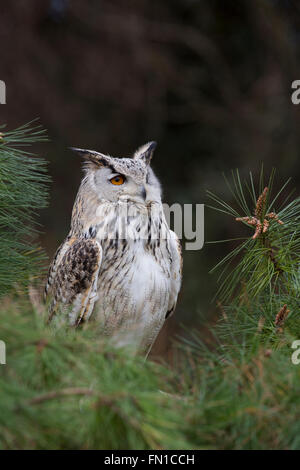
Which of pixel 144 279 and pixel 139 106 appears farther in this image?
pixel 139 106

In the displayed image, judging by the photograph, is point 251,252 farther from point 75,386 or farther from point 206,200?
point 206,200

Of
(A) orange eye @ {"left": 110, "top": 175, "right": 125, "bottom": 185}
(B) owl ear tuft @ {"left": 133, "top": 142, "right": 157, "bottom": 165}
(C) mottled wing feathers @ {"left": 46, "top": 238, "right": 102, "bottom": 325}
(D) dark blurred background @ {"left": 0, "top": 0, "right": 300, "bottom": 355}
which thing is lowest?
(C) mottled wing feathers @ {"left": 46, "top": 238, "right": 102, "bottom": 325}

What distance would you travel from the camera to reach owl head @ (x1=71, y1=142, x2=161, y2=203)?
201 centimetres

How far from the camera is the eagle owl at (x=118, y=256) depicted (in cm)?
193

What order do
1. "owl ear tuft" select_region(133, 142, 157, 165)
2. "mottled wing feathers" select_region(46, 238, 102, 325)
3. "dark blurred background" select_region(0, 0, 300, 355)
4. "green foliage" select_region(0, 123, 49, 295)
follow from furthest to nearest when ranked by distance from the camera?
"dark blurred background" select_region(0, 0, 300, 355) → "owl ear tuft" select_region(133, 142, 157, 165) → "mottled wing feathers" select_region(46, 238, 102, 325) → "green foliage" select_region(0, 123, 49, 295)

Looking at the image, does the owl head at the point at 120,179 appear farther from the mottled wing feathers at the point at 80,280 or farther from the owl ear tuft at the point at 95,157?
the mottled wing feathers at the point at 80,280

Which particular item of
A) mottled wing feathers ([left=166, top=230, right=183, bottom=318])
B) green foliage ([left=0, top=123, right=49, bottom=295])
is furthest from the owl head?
green foliage ([left=0, top=123, right=49, bottom=295])

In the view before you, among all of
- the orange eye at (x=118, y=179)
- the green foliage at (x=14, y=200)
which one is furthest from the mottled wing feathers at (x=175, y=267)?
the green foliage at (x=14, y=200)

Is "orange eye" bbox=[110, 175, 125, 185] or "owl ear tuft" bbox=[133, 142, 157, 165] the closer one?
"orange eye" bbox=[110, 175, 125, 185]

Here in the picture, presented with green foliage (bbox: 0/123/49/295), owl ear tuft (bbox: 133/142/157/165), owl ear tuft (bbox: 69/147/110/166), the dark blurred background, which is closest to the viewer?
green foliage (bbox: 0/123/49/295)

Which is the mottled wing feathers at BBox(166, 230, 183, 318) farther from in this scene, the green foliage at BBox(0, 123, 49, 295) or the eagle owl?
the green foliage at BBox(0, 123, 49, 295)

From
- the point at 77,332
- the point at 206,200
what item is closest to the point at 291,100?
the point at 206,200
